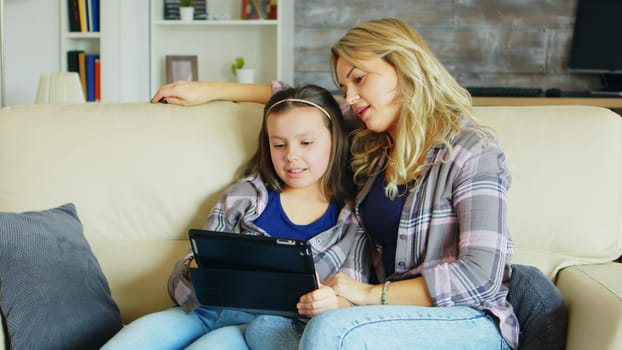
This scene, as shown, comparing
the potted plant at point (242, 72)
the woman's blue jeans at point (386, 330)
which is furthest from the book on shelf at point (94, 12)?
the woman's blue jeans at point (386, 330)

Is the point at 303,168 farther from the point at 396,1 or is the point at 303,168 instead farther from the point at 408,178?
the point at 396,1

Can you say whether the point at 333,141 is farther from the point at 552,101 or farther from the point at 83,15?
the point at 83,15

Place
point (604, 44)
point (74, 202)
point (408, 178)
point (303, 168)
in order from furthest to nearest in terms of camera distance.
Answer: point (604, 44) < point (74, 202) < point (303, 168) < point (408, 178)

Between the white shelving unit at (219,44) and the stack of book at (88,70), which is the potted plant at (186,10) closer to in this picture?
the white shelving unit at (219,44)

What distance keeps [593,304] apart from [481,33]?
288cm

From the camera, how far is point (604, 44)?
410cm

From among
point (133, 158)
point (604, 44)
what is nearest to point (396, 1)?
point (604, 44)

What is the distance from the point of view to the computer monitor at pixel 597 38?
4.08 metres

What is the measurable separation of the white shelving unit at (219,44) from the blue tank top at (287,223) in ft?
7.72

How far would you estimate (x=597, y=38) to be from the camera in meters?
4.09

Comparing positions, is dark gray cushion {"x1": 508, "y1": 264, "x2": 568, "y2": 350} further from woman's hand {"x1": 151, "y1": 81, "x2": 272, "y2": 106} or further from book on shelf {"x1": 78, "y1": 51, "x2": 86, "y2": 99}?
book on shelf {"x1": 78, "y1": 51, "x2": 86, "y2": 99}

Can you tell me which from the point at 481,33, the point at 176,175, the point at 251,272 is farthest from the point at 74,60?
the point at 251,272

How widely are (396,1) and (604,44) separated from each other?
45.6 inches

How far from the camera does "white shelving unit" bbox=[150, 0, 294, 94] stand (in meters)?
4.19
